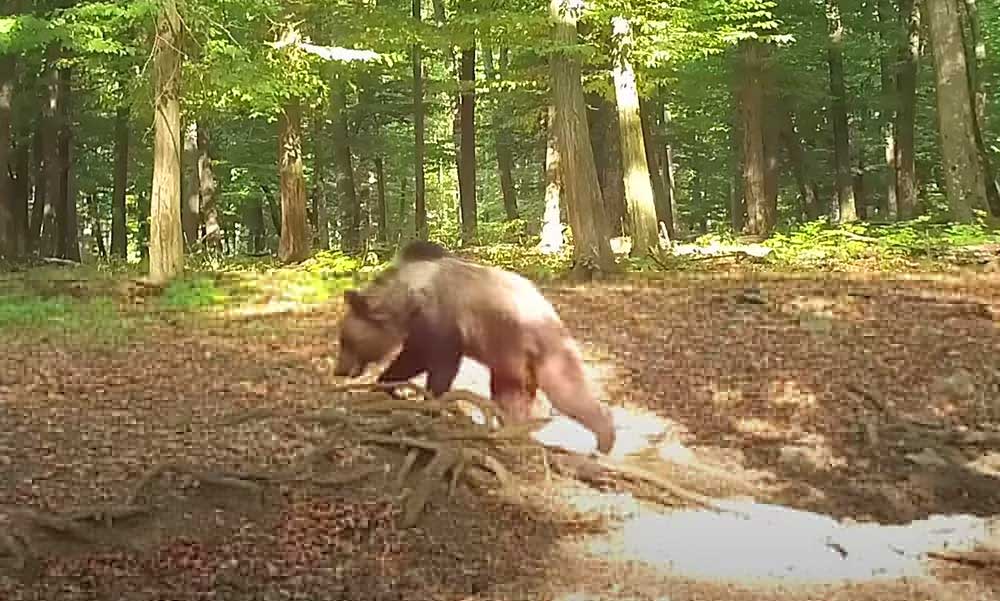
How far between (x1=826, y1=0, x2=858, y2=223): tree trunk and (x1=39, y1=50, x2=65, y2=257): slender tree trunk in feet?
54.7

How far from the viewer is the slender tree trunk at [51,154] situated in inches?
889

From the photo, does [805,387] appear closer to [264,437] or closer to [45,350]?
[264,437]

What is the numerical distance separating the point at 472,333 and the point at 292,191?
11062 millimetres

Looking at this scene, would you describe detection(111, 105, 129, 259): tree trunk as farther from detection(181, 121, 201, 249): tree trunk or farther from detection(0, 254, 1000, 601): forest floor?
detection(0, 254, 1000, 601): forest floor

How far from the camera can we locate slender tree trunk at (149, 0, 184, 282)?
13.4 m

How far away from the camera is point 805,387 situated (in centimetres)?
1001

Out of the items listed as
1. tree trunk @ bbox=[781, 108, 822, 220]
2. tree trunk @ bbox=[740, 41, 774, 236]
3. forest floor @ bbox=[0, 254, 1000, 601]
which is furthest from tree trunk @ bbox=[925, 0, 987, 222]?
tree trunk @ bbox=[781, 108, 822, 220]

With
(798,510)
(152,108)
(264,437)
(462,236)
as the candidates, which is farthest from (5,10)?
(798,510)

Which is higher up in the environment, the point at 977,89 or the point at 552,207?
the point at 977,89

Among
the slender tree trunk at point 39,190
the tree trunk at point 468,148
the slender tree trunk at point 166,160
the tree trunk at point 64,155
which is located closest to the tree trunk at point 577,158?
the slender tree trunk at point 166,160

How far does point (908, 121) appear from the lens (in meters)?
23.0

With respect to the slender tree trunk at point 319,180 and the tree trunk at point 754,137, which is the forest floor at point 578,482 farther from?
the slender tree trunk at point 319,180

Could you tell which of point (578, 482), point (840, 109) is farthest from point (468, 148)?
point (578, 482)

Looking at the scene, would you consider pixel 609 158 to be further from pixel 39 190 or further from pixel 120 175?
pixel 39 190
